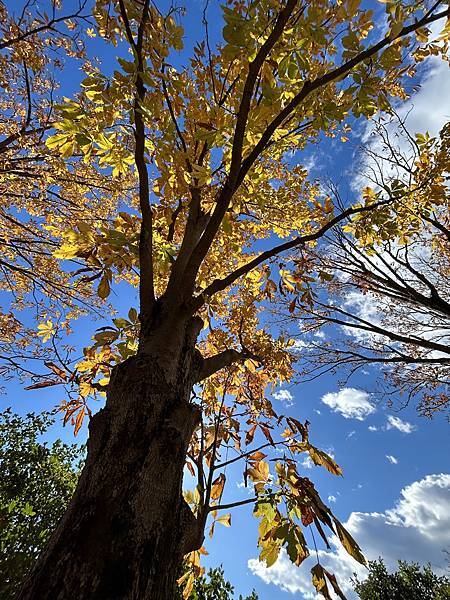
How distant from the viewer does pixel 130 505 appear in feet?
3.29

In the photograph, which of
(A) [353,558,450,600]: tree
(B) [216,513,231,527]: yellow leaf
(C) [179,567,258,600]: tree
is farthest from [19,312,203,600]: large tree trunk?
(A) [353,558,450,600]: tree

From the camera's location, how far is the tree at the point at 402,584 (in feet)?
Result: 49.8

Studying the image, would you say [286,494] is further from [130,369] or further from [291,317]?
[291,317]

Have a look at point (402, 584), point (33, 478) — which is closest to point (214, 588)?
point (33, 478)

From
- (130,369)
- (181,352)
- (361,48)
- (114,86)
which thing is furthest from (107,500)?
(361,48)

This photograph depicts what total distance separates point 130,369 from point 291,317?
232 inches

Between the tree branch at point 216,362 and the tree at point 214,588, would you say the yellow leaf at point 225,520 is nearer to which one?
the tree branch at point 216,362

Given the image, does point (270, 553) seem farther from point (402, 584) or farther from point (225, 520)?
point (402, 584)

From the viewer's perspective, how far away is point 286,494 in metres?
1.62

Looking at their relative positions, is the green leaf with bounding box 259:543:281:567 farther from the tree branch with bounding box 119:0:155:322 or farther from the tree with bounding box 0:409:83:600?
the tree with bounding box 0:409:83:600

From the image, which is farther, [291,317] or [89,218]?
[291,317]

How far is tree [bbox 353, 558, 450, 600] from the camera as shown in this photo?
49.8ft

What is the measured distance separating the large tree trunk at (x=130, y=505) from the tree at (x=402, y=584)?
19.6 m

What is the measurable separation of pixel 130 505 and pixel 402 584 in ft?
71.2
